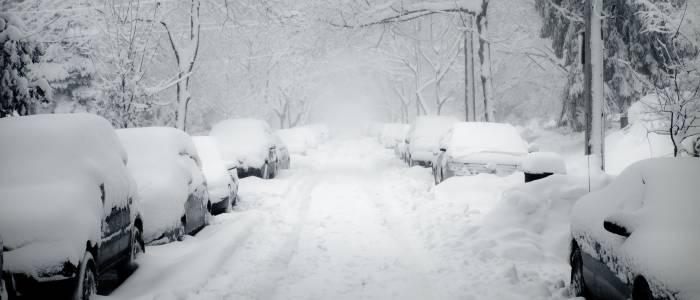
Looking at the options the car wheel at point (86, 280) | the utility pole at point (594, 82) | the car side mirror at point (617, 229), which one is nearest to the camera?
the car side mirror at point (617, 229)

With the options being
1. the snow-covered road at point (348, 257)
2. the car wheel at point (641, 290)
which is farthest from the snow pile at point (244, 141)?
the car wheel at point (641, 290)

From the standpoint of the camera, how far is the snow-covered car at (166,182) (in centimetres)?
844

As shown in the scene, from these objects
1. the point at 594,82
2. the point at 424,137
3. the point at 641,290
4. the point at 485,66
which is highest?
the point at 485,66

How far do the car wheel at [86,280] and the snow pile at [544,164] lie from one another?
848 cm

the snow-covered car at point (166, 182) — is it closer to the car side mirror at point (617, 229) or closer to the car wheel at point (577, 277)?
the car wheel at point (577, 277)

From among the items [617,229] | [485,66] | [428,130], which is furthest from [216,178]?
[485,66]

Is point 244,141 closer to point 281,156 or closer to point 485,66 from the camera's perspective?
point 281,156

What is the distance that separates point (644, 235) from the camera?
441cm

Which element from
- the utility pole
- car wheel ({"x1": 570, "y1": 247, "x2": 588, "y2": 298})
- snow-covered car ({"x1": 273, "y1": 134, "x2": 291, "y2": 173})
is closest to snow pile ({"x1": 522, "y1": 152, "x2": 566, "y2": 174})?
the utility pole

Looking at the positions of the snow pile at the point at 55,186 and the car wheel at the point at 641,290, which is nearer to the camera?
the car wheel at the point at 641,290

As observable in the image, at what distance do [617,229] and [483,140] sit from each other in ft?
36.7

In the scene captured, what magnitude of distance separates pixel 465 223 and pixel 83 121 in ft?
21.4

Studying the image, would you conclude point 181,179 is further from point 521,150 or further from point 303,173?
point 303,173

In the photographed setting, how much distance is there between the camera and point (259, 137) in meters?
18.8
